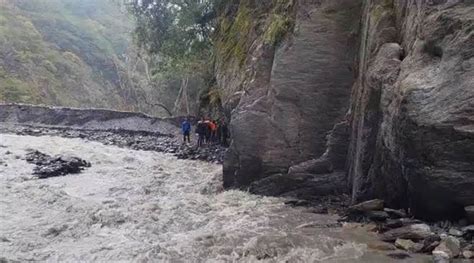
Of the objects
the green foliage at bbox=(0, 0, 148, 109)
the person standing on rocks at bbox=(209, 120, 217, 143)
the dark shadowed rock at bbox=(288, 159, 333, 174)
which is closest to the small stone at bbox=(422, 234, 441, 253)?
the dark shadowed rock at bbox=(288, 159, 333, 174)

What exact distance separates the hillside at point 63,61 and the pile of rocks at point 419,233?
42848 millimetres

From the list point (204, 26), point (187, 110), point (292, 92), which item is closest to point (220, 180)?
point (292, 92)

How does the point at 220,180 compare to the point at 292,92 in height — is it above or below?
below

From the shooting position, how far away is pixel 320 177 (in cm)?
1237

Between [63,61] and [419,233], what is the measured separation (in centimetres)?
7392

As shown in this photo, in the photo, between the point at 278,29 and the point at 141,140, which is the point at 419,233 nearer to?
the point at 278,29

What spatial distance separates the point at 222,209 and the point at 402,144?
4.46m

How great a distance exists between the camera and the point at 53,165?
60.9ft

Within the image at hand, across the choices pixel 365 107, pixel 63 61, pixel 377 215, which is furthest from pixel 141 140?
pixel 63 61

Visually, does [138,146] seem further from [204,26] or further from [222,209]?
[222,209]

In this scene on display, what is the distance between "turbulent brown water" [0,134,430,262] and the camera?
7.77 m

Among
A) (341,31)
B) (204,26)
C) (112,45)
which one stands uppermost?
(112,45)

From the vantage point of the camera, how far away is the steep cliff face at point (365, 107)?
7727 mm

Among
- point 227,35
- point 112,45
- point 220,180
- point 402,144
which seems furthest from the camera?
point 112,45
